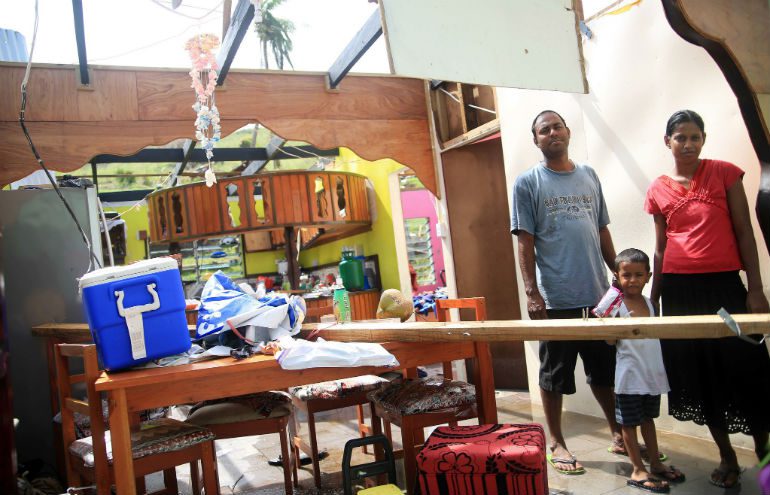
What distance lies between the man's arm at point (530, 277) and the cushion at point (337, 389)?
0.98 meters

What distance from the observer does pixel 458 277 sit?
5.66 metres

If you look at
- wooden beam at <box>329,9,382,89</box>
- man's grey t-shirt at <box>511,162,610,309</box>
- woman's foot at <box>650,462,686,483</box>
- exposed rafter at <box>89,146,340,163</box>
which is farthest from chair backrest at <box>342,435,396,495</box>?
exposed rafter at <box>89,146,340,163</box>

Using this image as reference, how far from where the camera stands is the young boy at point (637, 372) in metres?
2.64

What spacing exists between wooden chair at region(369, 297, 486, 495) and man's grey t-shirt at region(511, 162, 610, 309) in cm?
41

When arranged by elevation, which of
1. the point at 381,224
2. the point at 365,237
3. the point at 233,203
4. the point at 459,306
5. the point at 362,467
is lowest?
the point at 362,467

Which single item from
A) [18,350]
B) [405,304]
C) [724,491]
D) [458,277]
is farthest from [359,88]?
[724,491]

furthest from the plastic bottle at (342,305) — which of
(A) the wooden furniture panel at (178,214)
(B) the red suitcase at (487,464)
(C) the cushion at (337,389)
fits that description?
(A) the wooden furniture panel at (178,214)

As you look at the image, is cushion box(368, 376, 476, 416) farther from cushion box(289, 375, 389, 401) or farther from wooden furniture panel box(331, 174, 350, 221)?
wooden furniture panel box(331, 174, 350, 221)

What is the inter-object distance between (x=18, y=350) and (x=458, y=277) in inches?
142

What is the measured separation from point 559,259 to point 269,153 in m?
6.38

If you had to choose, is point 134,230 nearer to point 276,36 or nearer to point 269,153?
point 276,36

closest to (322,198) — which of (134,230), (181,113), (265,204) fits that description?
(265,204)

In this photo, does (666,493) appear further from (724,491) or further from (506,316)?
(506,316)

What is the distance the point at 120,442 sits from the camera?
2021 millimetres
